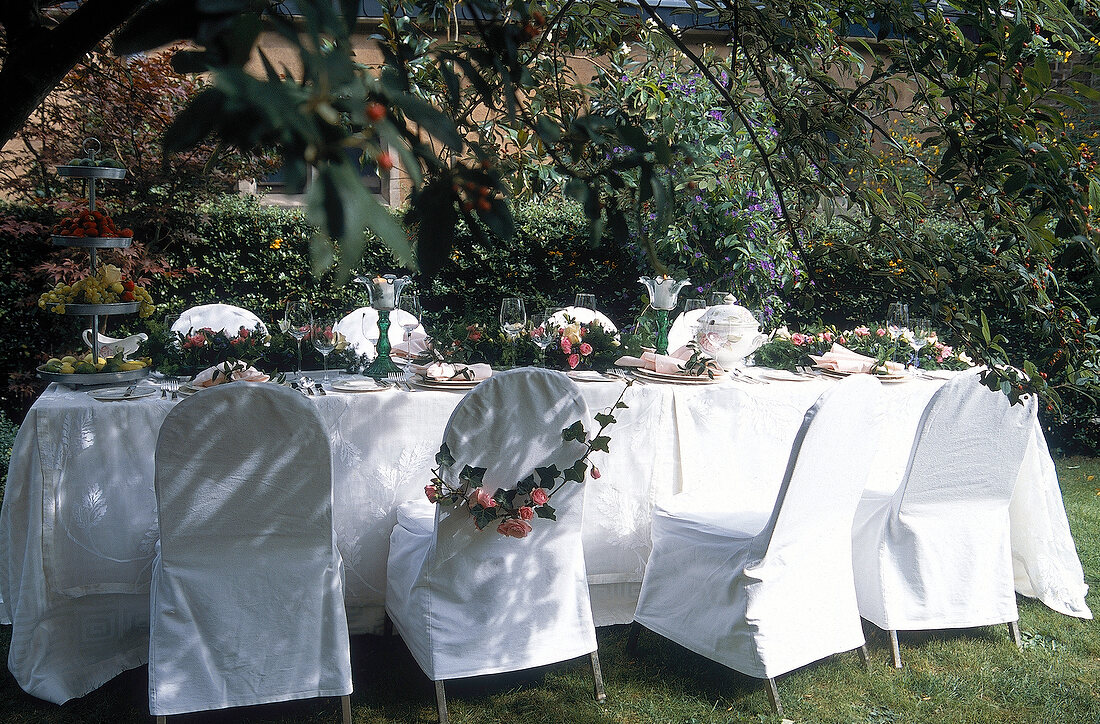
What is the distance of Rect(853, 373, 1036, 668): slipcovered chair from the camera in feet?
8.75

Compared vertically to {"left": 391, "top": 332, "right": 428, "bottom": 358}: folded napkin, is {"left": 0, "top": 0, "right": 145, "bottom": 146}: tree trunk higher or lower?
higher

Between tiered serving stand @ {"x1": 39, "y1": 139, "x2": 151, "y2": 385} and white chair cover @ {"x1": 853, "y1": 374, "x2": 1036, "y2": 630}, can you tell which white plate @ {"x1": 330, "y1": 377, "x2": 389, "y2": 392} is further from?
white chair cover @ {"x1": 853, "y1": 374, "x2": 1036, "y2": 630}

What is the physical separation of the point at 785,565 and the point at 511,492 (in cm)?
85

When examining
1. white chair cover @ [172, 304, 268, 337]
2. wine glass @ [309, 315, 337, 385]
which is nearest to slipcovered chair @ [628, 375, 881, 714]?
wine glass @ [309, 315, 337, 385]

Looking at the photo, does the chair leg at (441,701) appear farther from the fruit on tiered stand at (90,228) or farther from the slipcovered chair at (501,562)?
the fruit on tiered stand at (90,228)

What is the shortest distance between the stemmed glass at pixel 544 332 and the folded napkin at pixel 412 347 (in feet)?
1.38

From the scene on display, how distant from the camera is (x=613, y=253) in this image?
5.89 m

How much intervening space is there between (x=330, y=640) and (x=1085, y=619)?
279 cm

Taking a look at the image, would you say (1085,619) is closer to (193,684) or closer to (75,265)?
(193,684)

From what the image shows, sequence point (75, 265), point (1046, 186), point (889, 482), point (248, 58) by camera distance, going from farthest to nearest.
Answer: point (75, 265) → point (889, 482) → point (1046, 186) → point (248, 58)

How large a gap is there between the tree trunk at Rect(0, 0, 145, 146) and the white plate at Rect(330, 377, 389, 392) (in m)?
1.65

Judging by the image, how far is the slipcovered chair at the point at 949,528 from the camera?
2.67m

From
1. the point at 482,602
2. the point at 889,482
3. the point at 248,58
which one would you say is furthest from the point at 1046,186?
the point at 889,482

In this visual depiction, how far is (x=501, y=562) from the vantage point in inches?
92.0
